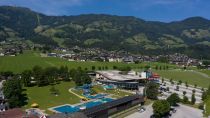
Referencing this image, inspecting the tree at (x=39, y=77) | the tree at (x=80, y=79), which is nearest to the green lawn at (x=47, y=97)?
the tree at (x=39, y=77)

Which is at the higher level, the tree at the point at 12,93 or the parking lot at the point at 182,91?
the tree at the point at 12,93

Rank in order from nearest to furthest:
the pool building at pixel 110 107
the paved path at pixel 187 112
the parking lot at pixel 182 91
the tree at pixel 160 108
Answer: the pool building at pixel 110 107
the tree at pixel 160 108
the paved path at pixel 187 112
the parking lot at pixel 182 91

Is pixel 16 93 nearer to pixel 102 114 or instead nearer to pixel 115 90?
pixel 102 114

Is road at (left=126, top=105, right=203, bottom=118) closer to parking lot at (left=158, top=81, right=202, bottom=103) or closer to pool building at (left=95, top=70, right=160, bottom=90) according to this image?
parking lot at (left=158, top=81, right=202, bottom=103)

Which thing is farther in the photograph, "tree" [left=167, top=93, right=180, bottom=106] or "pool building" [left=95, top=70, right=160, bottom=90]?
"pool building" [left=95, top=70, right=160, bottom=90]

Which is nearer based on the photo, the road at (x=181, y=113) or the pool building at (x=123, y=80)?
the road at (x=181, y=113)

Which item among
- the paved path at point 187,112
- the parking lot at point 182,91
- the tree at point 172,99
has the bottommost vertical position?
the paved path at point 187,112

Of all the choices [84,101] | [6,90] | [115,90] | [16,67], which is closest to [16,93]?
[6,90]

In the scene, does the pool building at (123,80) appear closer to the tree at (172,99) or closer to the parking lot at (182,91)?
the parking lot at (182,91)

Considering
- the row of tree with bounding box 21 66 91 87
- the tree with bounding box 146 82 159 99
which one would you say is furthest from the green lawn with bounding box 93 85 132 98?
the tree with bounding box 146 82 159 99
